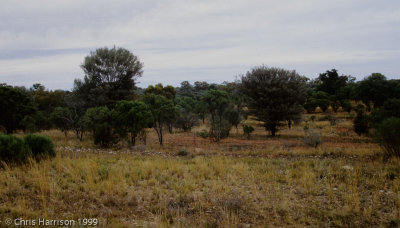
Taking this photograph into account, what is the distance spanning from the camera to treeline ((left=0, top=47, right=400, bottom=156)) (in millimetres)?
14875

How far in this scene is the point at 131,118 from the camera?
14.6 metres

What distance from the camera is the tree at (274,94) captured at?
70.4 feet

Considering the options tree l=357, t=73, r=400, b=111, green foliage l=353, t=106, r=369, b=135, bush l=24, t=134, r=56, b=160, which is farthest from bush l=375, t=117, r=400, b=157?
tree l=357, t=73, r=400, b=111

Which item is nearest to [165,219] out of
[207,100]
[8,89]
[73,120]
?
[207,100]

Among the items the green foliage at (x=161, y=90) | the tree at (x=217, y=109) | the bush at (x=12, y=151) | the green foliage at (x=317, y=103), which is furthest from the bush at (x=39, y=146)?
the green foliage at (x=317, y=103)

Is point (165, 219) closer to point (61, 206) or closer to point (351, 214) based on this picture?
point (61, 206)

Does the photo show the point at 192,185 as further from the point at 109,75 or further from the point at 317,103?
the point at 317,103

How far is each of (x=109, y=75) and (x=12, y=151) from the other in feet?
50.8

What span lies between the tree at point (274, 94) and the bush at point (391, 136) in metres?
11.4

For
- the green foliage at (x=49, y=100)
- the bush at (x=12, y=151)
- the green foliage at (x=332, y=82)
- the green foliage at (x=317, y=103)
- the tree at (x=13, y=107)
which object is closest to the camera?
the bush at (x=12, y=151)

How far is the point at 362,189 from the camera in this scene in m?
6.08

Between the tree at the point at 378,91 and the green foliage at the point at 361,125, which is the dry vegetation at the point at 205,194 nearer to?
the green foliage at the point at 361,125

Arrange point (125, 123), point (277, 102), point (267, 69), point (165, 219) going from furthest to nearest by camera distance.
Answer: point (267, 69)
point (277, 102)
point (125, 123)
point (165, 219)

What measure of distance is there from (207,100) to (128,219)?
14.1 metres
